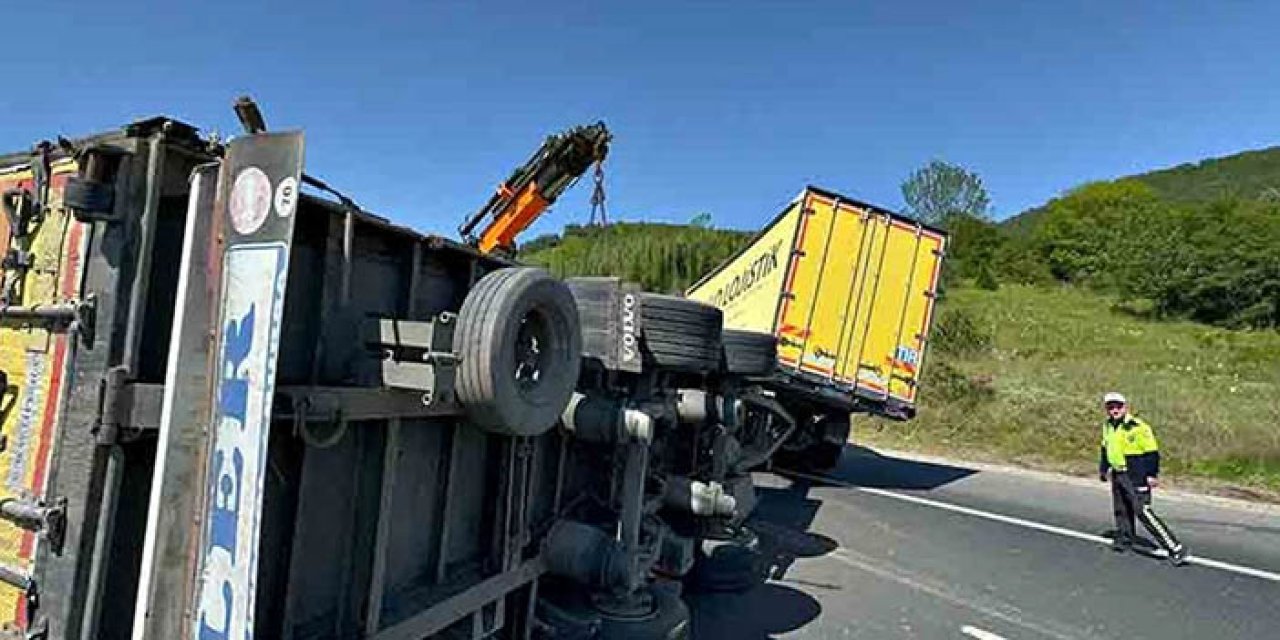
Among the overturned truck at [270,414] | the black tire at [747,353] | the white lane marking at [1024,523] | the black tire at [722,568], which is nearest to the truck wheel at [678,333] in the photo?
the overturned truck at [270,414]

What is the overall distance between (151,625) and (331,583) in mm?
920

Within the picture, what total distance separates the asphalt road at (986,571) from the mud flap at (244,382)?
370cm

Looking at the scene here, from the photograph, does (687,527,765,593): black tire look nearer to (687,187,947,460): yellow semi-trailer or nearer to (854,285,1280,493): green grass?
(687,187,947,460): yellow semi-trailer

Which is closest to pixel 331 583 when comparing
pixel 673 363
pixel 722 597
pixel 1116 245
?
pixel 673 363

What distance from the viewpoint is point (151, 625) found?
5.58 feet

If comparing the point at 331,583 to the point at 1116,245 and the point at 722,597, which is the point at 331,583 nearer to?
the point at 722,597

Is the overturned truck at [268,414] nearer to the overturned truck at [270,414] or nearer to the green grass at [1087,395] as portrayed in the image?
the overturned truck at [270,414]

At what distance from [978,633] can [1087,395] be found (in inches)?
599

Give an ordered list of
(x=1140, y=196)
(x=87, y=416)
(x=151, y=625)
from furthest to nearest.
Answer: (x=1140, y=196) < (x=87, y=416) < (x=151, y=625)

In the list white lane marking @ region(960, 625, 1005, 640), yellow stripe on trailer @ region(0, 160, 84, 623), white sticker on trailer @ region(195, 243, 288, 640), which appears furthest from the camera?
white lane marking @ region(960, 625, 1005, 640)

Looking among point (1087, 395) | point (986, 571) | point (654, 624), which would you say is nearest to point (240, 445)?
point (654, 624)

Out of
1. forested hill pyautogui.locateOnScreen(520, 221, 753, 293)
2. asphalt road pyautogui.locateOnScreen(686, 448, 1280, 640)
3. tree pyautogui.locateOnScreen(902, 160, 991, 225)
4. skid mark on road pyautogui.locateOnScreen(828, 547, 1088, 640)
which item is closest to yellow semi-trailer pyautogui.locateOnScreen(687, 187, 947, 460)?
asphalt road pyautogui.locateOnScreen(686, 448, 1280, 640)

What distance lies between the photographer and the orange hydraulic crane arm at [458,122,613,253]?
993 cm

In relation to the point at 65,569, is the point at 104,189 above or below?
above
